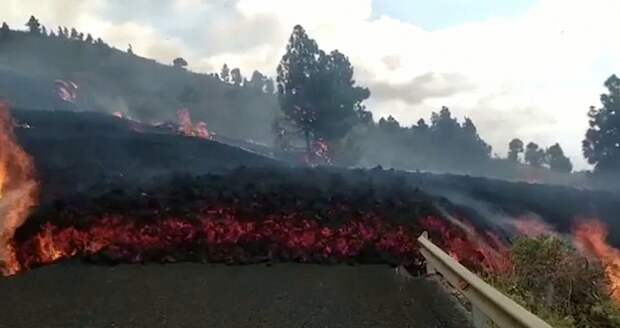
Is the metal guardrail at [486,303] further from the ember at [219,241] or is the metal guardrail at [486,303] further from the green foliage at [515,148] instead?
the green foliage at [515,148]

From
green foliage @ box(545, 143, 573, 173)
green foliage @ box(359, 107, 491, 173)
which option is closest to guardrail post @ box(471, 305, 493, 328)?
green foliage @ box(359, 107, 491, 173)

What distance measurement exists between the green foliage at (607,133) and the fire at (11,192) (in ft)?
247

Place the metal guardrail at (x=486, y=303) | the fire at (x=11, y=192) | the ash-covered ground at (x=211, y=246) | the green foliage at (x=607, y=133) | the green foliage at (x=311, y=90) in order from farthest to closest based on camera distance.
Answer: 1. the green foliage at (x=607, y=133)
2. the green foliage at (x=311, y=90)
3. the fire at (x=11, y=192)
4. the ash-covered ground at (x=211, y=246)
5. the metal guardrail at (x=486, y=303)

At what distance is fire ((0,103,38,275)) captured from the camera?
1145 cm

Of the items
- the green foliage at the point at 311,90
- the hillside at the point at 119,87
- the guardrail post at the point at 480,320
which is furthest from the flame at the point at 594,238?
the hillside at the point at 119,87

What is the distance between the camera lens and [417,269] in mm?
10531

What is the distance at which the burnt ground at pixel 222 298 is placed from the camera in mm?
6367

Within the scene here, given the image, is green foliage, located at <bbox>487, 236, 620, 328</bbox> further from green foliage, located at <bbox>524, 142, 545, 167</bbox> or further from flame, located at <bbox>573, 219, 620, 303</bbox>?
green foliage, located at <bbox>524, 142, 545, 167</bbox>

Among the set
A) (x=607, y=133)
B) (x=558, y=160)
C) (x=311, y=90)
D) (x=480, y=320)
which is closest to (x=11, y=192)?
(x=480, y=320)

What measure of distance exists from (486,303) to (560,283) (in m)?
3.38

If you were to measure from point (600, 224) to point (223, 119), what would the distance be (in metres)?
119

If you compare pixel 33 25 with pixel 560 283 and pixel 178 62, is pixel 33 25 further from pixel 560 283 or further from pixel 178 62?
pixel 560 283

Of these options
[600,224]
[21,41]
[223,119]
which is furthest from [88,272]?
[223,119]

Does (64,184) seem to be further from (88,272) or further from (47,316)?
(47,316)
